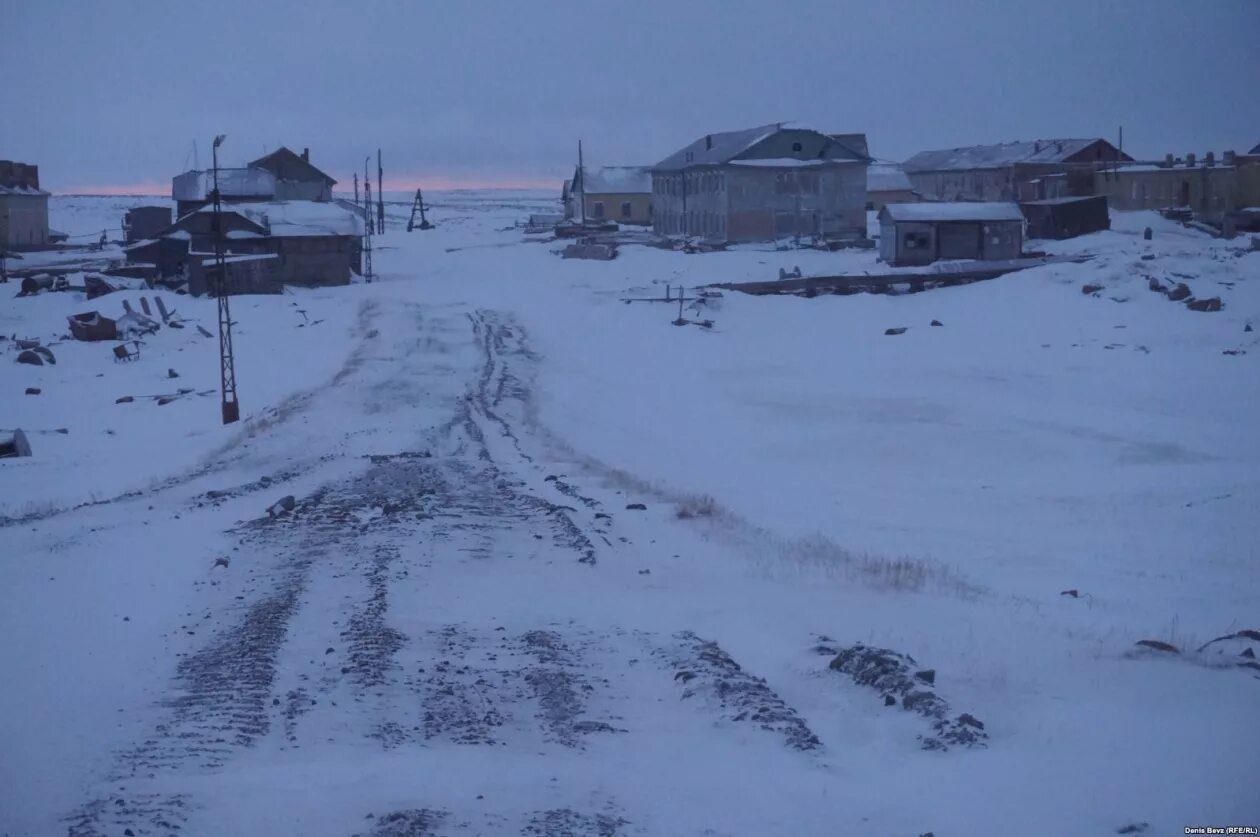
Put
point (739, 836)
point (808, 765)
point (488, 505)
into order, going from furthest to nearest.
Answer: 1. point (488, 505)
2. point (808, 765)
3. point (739, 836)

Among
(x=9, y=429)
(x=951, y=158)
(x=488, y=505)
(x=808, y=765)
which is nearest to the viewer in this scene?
(x=808, y=765)

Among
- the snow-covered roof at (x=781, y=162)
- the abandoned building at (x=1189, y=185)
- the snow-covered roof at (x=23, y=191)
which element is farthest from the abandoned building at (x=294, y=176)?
the abandoned building at (x=1189, y=185)

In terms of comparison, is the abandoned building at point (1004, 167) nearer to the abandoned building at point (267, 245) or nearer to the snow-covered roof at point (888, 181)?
the snow-covered roof at point (888, 181)

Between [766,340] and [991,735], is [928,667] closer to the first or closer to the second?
[991,735]

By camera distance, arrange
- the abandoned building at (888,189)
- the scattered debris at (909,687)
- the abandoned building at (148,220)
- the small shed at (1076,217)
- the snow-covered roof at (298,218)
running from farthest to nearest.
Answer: the abandoned building at (888,189)
the abandoned building at (148,220)
the small shed at (1076,217)
the snow-covered roof at (298,218)
the scattered debris at (909,687)

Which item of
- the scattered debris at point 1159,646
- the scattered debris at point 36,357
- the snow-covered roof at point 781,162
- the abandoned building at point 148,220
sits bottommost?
the scattered debris at point 1159,646

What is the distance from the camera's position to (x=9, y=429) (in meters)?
26.4

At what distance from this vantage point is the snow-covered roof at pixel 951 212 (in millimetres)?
56250

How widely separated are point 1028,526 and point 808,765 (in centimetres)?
1108

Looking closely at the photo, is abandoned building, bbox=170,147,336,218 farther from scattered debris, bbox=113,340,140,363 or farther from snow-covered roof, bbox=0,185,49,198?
scattered debris, bbox=113,340,140,363

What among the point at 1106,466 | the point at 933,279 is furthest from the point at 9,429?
the point at 933,279

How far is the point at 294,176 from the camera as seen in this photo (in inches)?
3209

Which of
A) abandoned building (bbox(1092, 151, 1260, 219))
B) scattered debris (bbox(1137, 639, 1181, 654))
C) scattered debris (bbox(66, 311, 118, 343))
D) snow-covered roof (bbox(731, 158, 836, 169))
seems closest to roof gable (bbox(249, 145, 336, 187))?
snow-covered roof (bbox(731, 158, 836, 169))

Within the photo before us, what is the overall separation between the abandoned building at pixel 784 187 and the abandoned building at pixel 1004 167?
1402cm
